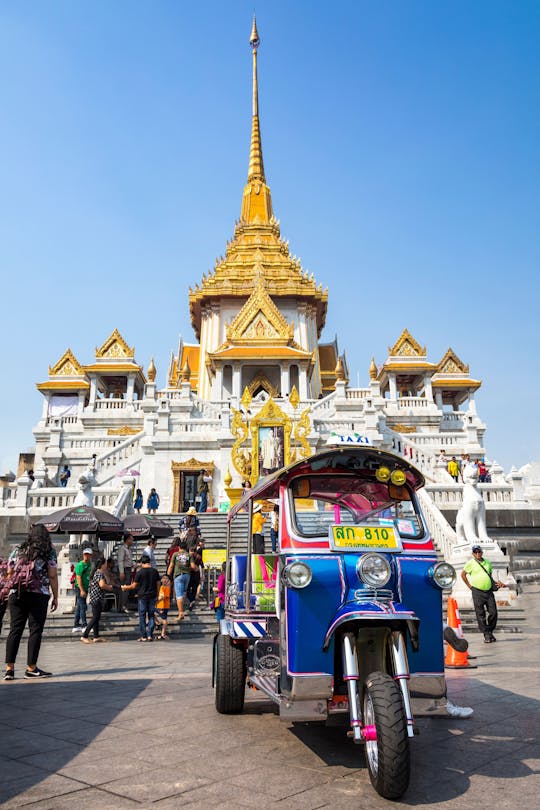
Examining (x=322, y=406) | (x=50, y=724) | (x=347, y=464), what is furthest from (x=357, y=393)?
(x=50, y=724)

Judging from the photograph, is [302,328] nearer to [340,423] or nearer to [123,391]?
[123,391]

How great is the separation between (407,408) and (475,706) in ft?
107

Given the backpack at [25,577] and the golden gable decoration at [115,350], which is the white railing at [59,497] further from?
the golden gable decoration at [115,350]

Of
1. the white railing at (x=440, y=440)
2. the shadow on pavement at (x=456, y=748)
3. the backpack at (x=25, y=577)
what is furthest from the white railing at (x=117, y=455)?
the shadow on pavement at (x=456, y=748)

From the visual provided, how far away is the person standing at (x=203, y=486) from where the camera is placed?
23.3 metres

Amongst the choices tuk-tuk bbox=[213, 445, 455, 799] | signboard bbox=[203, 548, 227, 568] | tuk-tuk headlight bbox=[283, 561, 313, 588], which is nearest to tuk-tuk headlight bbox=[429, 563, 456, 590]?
tuk-tuk bbox=[213, 445, 455, 799]

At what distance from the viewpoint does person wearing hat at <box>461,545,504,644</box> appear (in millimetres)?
11039

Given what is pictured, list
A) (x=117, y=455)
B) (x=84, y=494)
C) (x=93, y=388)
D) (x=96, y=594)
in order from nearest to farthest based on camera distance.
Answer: (x=96, y=594)
(x=84, y=494)
(x=117, y=455)
(x=93, y=388)

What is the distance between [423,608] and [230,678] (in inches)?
84.4

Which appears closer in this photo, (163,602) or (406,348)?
(163,602)

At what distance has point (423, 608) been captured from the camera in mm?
4797

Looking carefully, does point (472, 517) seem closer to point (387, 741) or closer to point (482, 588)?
point (482, 588)

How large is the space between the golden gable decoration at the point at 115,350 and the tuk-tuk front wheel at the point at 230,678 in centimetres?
3938

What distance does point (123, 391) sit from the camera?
156 ft
